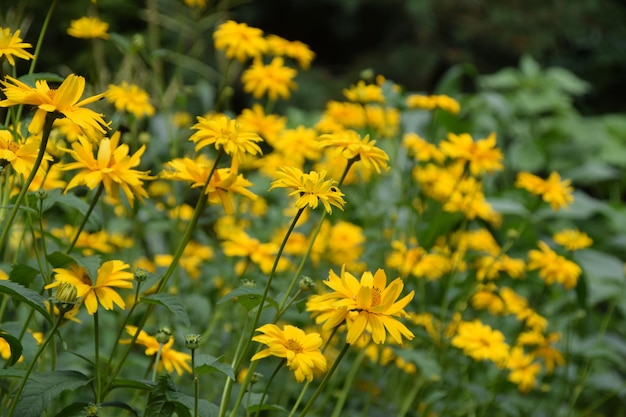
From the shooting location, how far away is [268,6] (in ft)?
14.7

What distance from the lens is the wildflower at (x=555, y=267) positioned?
4.47ft

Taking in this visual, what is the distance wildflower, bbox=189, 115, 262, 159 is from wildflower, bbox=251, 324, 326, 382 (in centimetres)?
17

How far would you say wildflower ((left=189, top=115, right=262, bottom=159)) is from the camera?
0.79 meters

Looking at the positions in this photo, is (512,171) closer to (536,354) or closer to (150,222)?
(536,354)

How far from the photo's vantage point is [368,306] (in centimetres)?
73

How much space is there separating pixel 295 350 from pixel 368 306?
94 millimetres

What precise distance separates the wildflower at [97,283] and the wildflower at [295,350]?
0.45ft

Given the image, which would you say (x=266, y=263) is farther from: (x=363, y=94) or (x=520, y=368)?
(x=520, y=368)

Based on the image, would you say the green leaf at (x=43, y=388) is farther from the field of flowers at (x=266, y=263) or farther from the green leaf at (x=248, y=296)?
the green leaf at (x=248, y=296)

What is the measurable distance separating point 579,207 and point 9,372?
2409mm

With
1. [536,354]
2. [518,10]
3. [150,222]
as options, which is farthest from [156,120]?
[518,10]

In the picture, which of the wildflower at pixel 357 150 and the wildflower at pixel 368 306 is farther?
the wildflower at pixel 357 150

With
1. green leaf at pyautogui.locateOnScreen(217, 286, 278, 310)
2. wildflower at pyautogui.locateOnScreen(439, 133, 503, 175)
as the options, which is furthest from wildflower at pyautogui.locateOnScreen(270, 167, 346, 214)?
wildflower at pyautogui.locateOnScreen(439, 133, 503, 175)

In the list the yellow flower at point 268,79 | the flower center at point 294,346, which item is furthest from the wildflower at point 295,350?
the yellow flower at point 268,79
